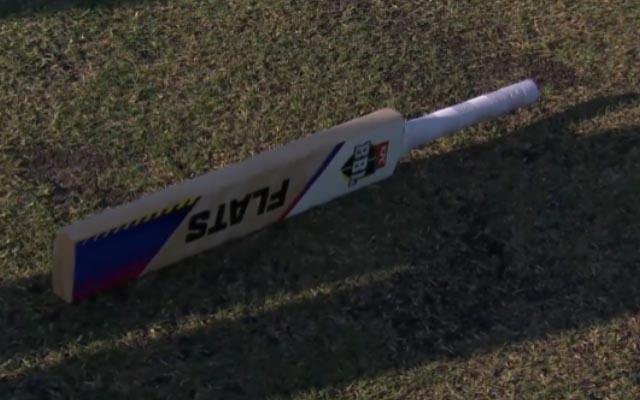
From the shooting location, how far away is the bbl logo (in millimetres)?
5273

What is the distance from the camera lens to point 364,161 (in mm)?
5312

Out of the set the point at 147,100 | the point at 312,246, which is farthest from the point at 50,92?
the point at 312,246

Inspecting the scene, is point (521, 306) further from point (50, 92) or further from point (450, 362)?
point (50, 92)

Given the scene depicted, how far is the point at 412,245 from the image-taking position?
511cm

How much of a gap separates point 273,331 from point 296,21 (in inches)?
93.1

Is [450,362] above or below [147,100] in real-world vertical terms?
below

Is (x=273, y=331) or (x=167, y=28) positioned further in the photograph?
(x=167, y=28)

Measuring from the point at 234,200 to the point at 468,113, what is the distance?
129 centimetres

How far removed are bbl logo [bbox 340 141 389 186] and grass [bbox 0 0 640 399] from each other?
0.33ft

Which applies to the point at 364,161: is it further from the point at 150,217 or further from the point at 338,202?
the point at 150,217

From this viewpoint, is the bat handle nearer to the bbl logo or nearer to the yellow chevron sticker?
the bbl logo

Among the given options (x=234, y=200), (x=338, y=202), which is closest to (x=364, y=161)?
(x=338, y=202)

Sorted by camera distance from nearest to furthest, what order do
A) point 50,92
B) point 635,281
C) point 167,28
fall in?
1. point 635,281
2. point 50,92
3. point 167,28

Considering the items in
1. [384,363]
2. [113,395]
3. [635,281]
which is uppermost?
[113,395]
